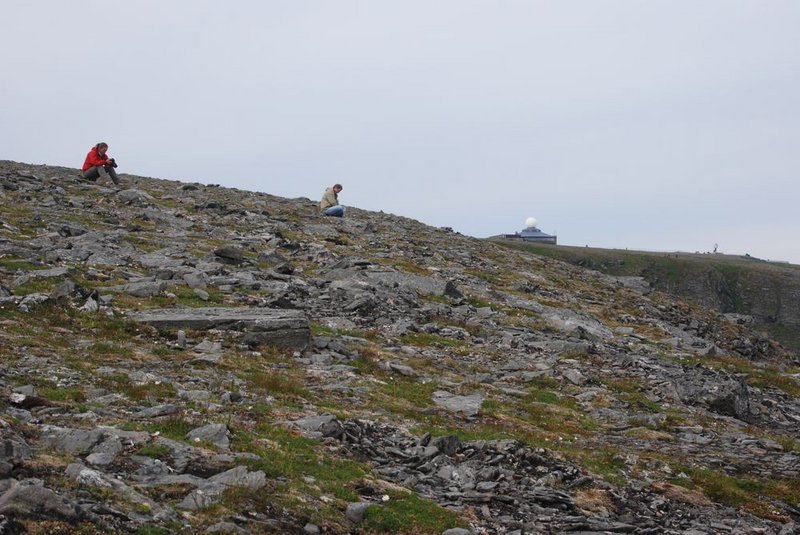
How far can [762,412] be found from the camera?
71.6 ft

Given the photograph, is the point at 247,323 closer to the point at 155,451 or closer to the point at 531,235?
the point at 155,451

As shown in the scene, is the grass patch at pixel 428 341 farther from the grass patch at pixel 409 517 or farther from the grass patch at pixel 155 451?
the grass patch at pixel 155 451

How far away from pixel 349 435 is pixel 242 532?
5.01 meters

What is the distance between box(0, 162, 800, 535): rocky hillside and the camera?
1080 centimetres

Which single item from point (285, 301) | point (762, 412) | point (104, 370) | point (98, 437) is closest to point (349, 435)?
point (98, 437)

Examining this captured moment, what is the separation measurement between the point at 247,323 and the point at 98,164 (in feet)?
97.1

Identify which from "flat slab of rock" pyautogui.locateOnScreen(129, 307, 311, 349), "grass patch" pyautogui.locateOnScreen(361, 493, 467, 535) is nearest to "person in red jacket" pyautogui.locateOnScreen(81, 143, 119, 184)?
"flat slab of rock" pyautogui.locateOnScreen(129, 307, 311, 349)

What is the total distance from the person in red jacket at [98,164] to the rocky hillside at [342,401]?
360 inches

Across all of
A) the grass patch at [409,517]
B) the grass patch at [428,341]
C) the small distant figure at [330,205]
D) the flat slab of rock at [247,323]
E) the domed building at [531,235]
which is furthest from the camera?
the domed building at [531,235]

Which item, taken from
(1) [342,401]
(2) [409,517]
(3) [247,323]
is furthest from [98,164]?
(2) [409,517]

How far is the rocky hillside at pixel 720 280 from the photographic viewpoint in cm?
17925

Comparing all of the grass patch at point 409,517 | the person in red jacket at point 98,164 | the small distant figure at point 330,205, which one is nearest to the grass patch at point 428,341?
the grass patch at point 409,517

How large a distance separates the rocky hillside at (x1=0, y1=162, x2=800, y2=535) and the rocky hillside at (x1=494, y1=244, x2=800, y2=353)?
488ft

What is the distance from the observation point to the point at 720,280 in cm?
18888
